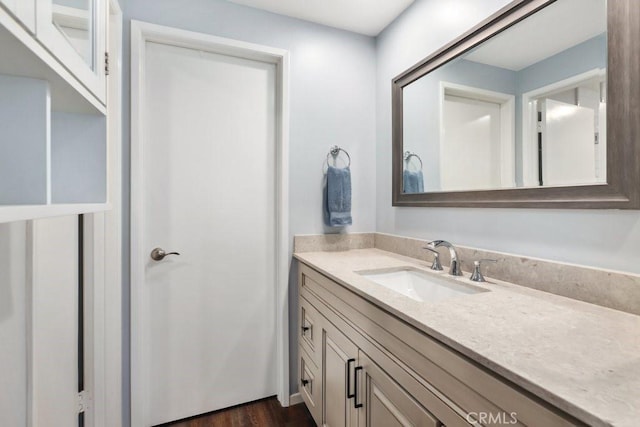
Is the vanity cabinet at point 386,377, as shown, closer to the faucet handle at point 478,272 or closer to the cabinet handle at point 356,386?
the cabinet handle at point 356,386

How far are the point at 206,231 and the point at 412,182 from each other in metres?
1.18

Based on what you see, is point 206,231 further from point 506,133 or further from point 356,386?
point 506,133

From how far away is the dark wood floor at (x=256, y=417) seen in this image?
162 centimetres

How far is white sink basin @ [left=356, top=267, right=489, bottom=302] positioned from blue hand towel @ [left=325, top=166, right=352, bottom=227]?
0.50 m

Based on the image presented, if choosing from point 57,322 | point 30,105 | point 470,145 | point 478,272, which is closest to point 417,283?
point 478,272

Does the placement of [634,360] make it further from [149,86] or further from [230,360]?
[149,86]

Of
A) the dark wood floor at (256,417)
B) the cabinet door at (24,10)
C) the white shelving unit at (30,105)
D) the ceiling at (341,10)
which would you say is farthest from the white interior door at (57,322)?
the ceiling at (341,10)

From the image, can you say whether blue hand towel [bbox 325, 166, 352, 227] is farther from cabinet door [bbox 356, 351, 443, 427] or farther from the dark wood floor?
the dark wood floor

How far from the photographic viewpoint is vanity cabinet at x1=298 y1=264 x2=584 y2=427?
0.57m

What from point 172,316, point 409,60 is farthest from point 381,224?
point 172,316

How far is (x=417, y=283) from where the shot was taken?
1398 mm

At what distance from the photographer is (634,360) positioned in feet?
1.87

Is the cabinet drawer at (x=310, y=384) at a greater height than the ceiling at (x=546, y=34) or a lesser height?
lesser

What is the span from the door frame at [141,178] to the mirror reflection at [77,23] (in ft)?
2.27
